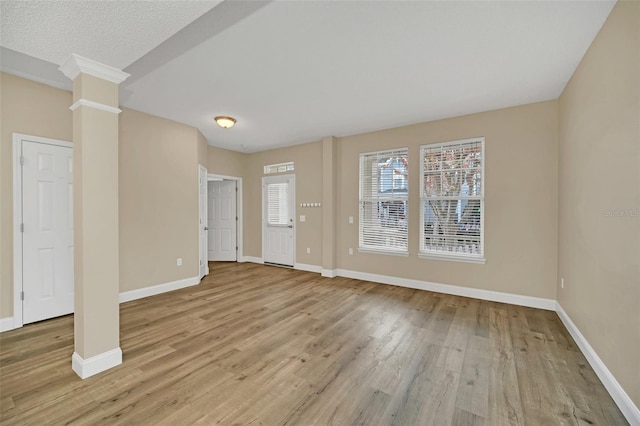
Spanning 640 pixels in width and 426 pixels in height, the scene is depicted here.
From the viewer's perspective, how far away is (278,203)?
248 inches

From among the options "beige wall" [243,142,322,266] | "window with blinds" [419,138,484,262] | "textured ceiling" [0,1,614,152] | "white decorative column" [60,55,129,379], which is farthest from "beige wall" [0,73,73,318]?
"window with blinds" [419,138,484,262]

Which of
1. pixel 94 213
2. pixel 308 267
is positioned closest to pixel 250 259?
pixel 308 267

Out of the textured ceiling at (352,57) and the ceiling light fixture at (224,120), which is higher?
the textured ceiling at (352,57)

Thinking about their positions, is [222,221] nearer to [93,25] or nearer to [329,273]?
[329,273]

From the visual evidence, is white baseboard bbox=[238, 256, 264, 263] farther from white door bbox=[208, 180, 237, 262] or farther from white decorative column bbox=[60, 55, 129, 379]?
white decorative column bbox=[60, 55, 129, 379]

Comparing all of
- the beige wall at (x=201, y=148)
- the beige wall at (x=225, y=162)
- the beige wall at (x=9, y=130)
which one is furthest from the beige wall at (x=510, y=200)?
the beige wall at (x=9, y=130)

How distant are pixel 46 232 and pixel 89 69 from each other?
88.3 inches

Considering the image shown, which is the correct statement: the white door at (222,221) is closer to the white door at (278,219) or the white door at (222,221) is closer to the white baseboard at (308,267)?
the white door at (278,219)

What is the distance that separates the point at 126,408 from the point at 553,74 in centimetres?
479

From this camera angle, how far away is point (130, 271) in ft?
12.6

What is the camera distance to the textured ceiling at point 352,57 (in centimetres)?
191

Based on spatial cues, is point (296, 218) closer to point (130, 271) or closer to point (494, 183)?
point (130, 271)

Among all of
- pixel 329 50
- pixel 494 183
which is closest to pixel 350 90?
pixel 329 50

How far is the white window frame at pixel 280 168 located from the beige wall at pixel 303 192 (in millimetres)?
→ 85
